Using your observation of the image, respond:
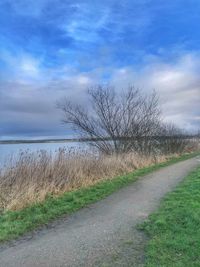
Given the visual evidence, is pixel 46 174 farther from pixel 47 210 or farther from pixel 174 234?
pixel 174 234

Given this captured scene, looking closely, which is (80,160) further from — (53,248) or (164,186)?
(53,248)

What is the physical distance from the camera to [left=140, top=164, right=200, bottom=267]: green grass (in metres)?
5.57

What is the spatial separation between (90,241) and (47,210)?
282 centimetres

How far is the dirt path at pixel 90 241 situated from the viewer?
575cm

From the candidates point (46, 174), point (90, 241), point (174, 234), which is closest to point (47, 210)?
point (46, 174)

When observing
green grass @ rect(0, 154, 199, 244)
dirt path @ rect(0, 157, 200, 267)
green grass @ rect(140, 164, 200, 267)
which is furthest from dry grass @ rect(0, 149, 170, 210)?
green grass @ rect(140, 164, 200, 267)

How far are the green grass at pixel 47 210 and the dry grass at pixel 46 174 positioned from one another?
0.39 metres

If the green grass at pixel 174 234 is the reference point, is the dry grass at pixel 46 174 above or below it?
above

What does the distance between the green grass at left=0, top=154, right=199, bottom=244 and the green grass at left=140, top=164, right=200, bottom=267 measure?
83.2 inches

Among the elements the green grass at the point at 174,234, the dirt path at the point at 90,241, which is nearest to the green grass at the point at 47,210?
the dirt path at the point at 90,241

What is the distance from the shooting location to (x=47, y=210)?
30.4 feet

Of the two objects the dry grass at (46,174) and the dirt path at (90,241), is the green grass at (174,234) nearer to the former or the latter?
the dirt path at (90,241)

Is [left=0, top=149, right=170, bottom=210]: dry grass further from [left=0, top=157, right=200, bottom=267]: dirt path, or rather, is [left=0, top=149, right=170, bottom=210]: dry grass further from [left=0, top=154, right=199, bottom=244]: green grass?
[left=0, top=157, right=200, bottom=267]: dirt path

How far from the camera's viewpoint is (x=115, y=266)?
5.43 m
